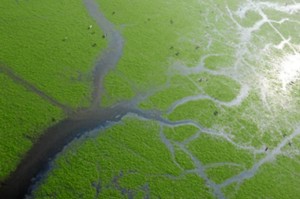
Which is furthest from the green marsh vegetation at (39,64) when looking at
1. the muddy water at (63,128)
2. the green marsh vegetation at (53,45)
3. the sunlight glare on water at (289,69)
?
the sunlight glare on water at (289,69)

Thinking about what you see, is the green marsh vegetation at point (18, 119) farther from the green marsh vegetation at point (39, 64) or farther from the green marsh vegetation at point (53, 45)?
the green marsh vegetation at point (53, 45)

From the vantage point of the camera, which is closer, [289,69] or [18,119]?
[18,119]

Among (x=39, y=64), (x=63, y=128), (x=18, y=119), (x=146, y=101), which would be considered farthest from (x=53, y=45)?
(x=146, y=101)

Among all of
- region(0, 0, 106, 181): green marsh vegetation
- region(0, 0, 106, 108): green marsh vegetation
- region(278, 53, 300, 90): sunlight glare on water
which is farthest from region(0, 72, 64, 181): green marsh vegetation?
region(278, 53, 300, 90): sunlight glare on water

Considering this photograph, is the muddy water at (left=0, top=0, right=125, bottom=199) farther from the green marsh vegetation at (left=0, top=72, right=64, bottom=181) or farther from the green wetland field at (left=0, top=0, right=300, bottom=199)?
the green marsh vegetation at (left=0, top=72, right=64, bottom=181)

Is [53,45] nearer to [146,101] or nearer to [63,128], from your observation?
[63,128]

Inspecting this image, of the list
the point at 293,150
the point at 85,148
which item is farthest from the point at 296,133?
the point at 85,148
